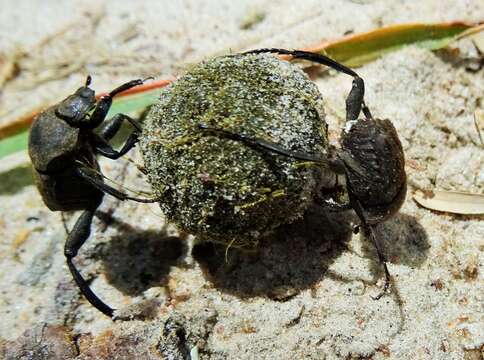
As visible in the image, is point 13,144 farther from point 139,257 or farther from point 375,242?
point 375,242

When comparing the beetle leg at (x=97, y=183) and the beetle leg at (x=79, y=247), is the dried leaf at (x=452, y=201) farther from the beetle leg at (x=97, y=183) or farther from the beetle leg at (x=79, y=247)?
the beetle leg at (x=79, y=247)

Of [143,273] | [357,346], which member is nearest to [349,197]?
[357,346]

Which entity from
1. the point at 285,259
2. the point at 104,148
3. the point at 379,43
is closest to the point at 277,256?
the point at 285,259

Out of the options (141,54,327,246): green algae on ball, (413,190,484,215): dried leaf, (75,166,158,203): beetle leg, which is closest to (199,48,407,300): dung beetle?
(141,54,327,246): green algae on ball

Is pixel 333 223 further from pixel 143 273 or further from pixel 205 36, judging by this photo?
pixel 205 36

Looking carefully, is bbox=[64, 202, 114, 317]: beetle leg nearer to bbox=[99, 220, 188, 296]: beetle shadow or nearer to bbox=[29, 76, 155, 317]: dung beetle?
bbox=[29, 76, 155, 317]: dung beetle

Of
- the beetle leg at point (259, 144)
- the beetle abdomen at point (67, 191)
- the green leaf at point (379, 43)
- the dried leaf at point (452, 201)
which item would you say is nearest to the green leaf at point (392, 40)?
the green leaf at point (379, 43)

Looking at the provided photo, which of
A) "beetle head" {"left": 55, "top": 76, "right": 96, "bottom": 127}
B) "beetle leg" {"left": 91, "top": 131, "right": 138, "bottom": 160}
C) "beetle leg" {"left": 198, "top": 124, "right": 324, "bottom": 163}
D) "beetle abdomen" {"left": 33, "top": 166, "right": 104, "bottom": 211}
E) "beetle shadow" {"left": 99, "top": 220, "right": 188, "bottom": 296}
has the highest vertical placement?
"beetle leg" {"left": 198, "top": 124, "right": 324, "bottom": 163}
